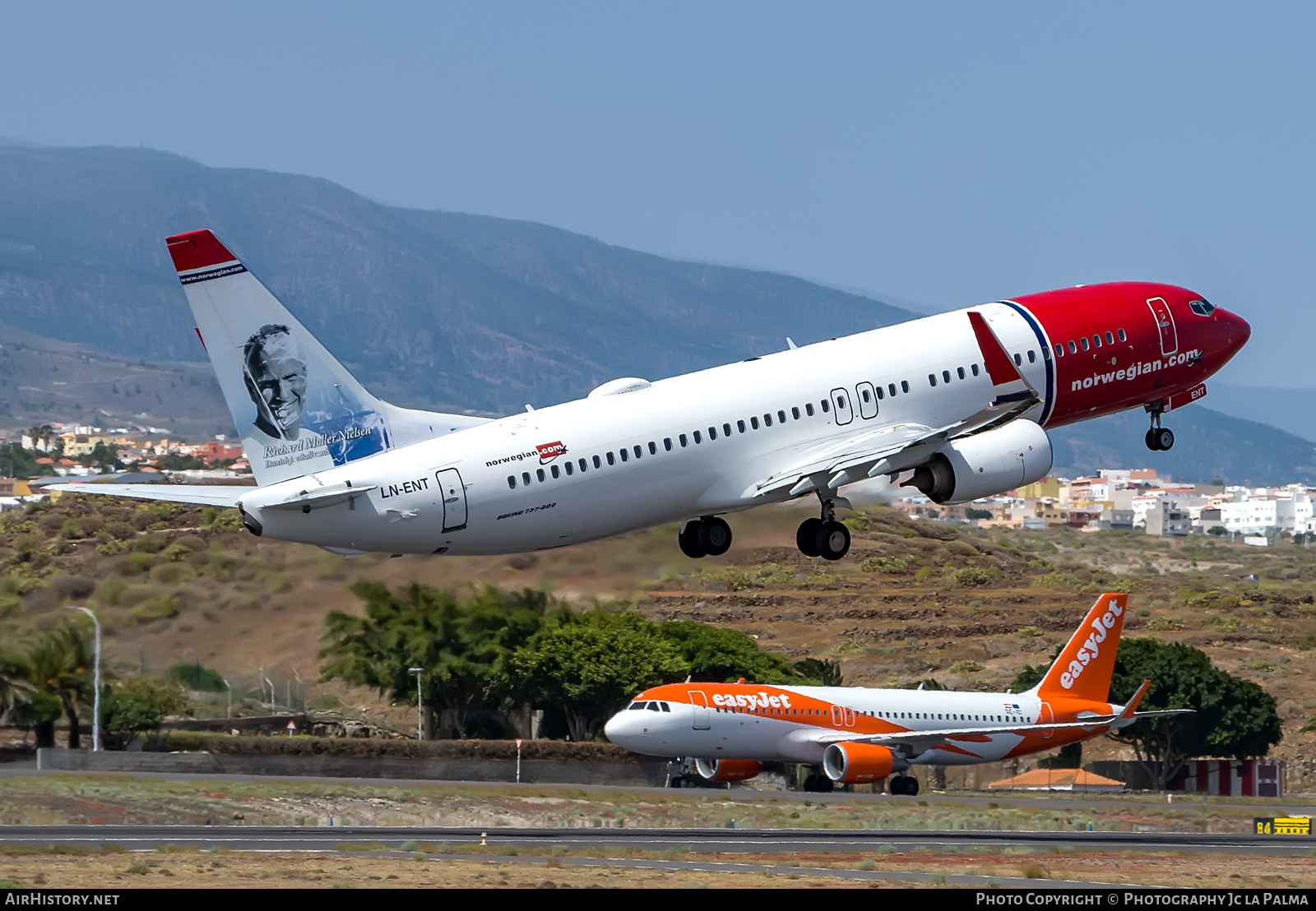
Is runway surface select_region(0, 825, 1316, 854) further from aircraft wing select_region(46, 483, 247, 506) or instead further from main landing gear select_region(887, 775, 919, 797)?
main landing gear select_region(887, 775, 919, 797)

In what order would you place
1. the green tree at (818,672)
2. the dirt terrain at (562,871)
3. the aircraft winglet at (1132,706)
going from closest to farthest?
1. the dirt terrain at (562,871)
2. the aircraft winglet at (1132,706)
3. the green tree at (818,672)

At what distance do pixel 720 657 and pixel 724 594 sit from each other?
2607cm

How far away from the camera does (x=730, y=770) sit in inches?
3263

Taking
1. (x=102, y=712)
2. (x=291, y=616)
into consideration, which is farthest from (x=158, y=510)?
(x=291, y=616)

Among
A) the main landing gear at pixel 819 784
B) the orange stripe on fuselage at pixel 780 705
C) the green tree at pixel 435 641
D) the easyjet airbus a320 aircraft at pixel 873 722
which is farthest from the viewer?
the main landing gear at pixel 819 784

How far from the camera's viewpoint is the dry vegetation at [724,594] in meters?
60.4

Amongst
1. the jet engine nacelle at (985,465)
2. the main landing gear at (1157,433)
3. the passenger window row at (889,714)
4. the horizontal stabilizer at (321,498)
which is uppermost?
the main landing gear at (1157,433)

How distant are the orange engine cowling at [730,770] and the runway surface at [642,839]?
1382 centimetres

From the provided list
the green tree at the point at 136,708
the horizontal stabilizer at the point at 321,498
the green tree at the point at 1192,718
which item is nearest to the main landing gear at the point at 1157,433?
the horizontal stabilizer at the point at 321,498

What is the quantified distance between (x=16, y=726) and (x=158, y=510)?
11.4 meters

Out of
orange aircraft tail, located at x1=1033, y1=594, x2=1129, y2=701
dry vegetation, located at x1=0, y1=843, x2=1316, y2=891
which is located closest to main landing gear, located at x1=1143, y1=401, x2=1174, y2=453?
dry vegetation, located at x1=0, y1=843, x2=1316, y2=891

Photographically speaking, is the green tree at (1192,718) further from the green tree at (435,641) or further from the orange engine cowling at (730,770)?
the green tree at (435,641)

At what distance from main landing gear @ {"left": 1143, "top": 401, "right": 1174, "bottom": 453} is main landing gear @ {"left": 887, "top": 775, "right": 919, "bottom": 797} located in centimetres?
3290

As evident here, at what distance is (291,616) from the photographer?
60.7 metres
